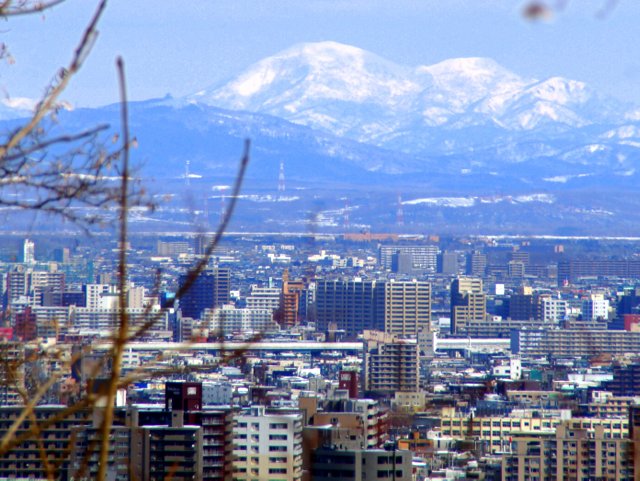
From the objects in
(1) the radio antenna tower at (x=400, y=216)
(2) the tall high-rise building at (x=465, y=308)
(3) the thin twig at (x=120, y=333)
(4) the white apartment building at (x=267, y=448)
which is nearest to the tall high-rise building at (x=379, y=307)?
(2) the tall high-rise building at (x=465, y=308)

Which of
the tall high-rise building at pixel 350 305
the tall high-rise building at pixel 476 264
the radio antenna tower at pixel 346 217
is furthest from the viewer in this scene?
the radio antenna tower at pixel 346 217

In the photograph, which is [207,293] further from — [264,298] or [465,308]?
[465,308]

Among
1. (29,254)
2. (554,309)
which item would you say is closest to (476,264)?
(554,309)

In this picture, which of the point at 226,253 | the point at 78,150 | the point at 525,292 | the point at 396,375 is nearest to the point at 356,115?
the point at 226,253

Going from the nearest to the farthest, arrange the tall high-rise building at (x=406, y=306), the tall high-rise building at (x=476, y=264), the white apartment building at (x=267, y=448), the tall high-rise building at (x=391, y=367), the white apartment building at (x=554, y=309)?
the white apartment building at (x=267, y=448)
the tall high-rise building at (x=391, y=367)
the tall high-rise building at (x=406, y=306)
the white apartment building at (x=554, y=309)
the tall high-rise building at (x=476, y=264)

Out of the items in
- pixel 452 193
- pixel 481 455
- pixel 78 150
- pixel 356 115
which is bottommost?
pixel 481 455

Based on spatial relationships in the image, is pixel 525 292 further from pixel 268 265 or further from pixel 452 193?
pixel 452 193

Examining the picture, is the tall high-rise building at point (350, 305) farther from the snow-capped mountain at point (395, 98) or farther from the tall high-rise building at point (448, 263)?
the snow-capped mountain at point (395, 98)
